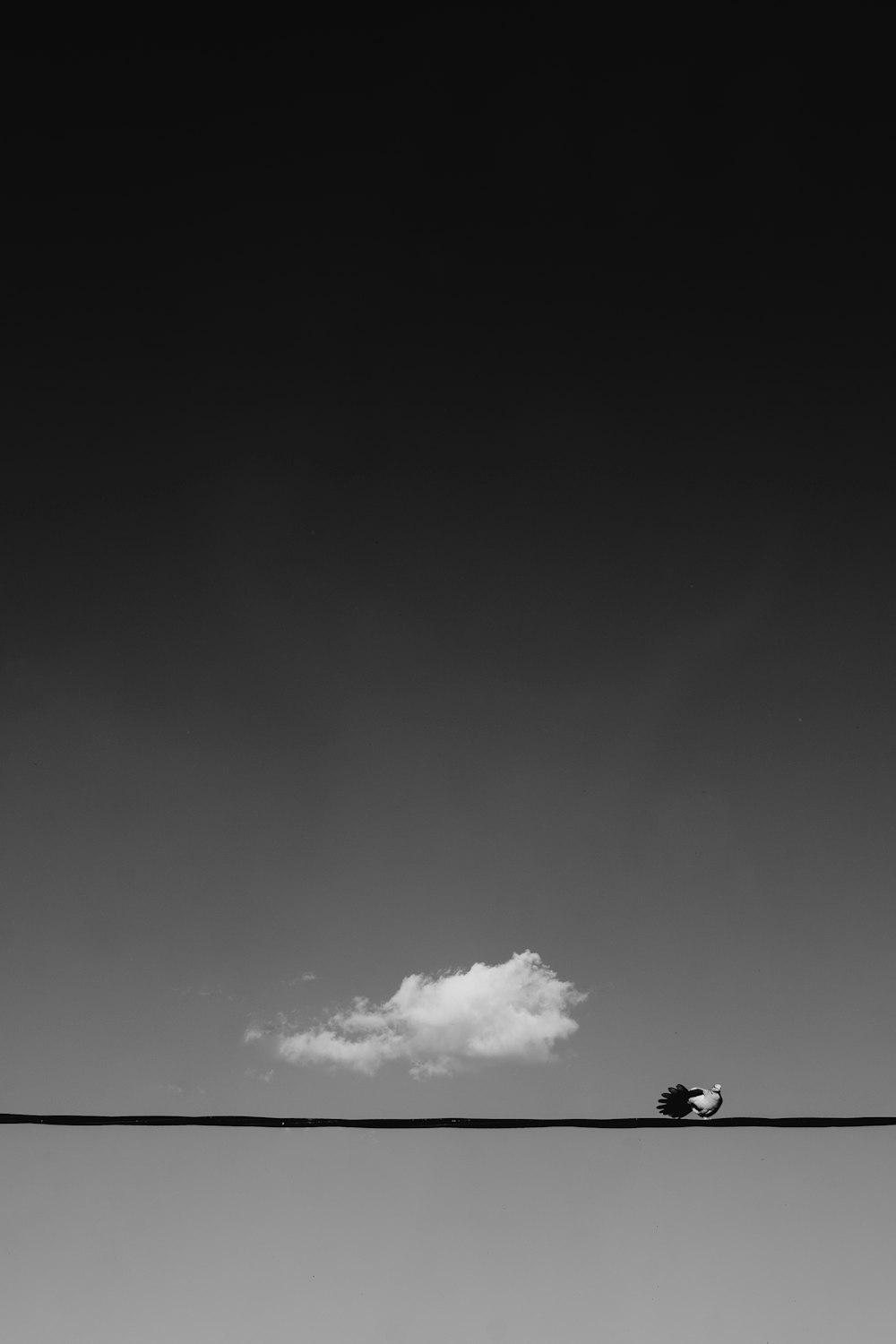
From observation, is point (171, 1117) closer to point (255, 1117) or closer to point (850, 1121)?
point (255, 1117)

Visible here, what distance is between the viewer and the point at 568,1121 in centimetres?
1026

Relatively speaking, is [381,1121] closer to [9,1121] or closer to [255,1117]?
[255,1117]

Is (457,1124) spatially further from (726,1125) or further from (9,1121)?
(9,1121)

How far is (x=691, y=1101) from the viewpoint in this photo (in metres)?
12.8

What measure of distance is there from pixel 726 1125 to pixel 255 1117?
2858 mm

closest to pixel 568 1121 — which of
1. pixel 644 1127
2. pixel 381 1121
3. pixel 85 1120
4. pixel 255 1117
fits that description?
pixel 644 1127

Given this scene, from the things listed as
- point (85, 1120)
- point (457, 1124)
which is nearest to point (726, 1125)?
point (457, 1124)

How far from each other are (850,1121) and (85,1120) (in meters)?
4.67

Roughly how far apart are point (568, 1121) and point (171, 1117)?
242 centimetres

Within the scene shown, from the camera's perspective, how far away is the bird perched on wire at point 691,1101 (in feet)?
41.9

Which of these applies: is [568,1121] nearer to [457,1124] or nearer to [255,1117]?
[457,1124]

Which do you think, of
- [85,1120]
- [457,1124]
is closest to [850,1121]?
[457,1124]

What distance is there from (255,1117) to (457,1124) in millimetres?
1235

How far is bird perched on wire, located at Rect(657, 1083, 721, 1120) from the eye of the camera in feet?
41.9
